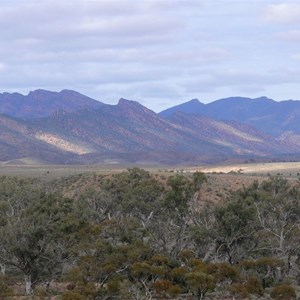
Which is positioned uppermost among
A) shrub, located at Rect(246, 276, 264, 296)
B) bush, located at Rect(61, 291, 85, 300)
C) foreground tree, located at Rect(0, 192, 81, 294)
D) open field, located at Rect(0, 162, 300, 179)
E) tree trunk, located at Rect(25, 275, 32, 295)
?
open field, located at Rect(0, 162, 300, 179)

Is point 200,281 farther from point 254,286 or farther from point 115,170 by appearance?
point 115,170

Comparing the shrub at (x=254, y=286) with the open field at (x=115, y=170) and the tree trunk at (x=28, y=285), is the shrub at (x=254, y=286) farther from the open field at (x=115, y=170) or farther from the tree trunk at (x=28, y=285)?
the open field at (x=115, y=170)

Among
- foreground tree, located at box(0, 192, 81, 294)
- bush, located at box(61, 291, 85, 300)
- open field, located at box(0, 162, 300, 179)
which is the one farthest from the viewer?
open field, located at box(0, 162, 300, 179)

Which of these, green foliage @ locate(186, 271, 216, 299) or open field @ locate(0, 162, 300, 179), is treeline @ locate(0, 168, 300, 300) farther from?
open field @ locate(0, 162, 300, 179)

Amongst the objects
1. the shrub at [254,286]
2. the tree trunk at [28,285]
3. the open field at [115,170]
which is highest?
the open field at [115,170]

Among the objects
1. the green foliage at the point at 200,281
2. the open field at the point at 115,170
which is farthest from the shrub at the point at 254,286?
the open field at the point at 115,170

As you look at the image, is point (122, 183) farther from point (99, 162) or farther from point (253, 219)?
point (99, 162)

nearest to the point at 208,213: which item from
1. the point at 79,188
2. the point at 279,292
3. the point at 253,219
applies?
the point at 253,219

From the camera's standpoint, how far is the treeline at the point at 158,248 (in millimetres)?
36594

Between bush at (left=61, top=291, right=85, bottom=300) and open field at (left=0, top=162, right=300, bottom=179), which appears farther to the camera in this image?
open field at (left=0, top=162, right=300, bottom=179)

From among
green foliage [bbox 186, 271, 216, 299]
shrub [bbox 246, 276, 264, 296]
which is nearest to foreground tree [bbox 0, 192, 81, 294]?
green foliage [bbox 186, 271, 216, 299]

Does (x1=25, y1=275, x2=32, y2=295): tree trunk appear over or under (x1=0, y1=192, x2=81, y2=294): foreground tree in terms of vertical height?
under

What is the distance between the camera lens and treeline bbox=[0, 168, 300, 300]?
36594mm


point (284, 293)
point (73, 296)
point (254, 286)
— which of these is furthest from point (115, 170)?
point (73, 296)
